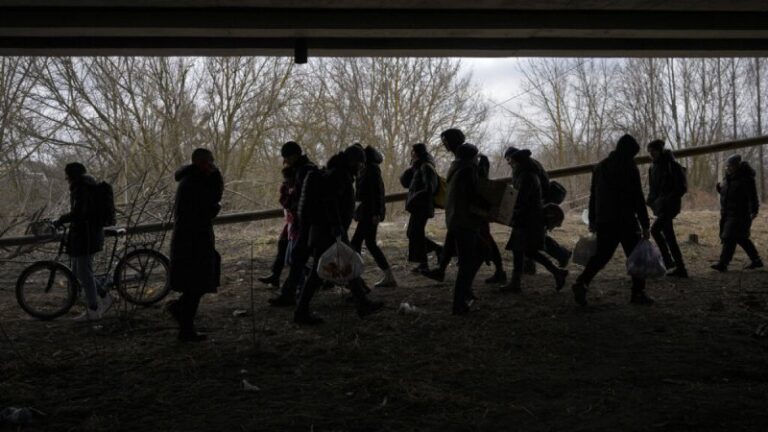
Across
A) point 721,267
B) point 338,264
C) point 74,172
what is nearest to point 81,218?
point 74,172

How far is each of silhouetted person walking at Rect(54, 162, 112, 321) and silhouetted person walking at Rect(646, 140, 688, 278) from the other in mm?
7140

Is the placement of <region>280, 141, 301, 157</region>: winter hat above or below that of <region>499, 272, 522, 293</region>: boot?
above

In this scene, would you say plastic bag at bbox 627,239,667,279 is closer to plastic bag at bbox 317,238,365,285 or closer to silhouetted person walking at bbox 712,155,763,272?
plastic bag at bbox 317,238,365,285

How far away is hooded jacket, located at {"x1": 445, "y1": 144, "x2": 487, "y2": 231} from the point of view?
282 inches

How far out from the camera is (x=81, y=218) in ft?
24.9

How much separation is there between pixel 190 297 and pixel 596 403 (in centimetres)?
369

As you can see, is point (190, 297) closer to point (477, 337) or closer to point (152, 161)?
point (477, 337)

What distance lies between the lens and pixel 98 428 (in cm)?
434

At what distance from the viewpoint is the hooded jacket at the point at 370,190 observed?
875cm

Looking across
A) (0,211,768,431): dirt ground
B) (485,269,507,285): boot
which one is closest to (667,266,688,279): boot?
(0,211,768,431): dirt ground

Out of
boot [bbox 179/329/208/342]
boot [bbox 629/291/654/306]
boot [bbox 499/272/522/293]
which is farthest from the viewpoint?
boot [bbox 499/272/522/293]

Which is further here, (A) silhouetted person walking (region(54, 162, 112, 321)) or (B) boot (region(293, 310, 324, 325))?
(A) silhouetted person walking (region(54, 162, 112, 321))

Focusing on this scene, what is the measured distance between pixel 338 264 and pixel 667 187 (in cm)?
528

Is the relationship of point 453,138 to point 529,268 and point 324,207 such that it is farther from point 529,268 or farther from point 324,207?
point 529,268
